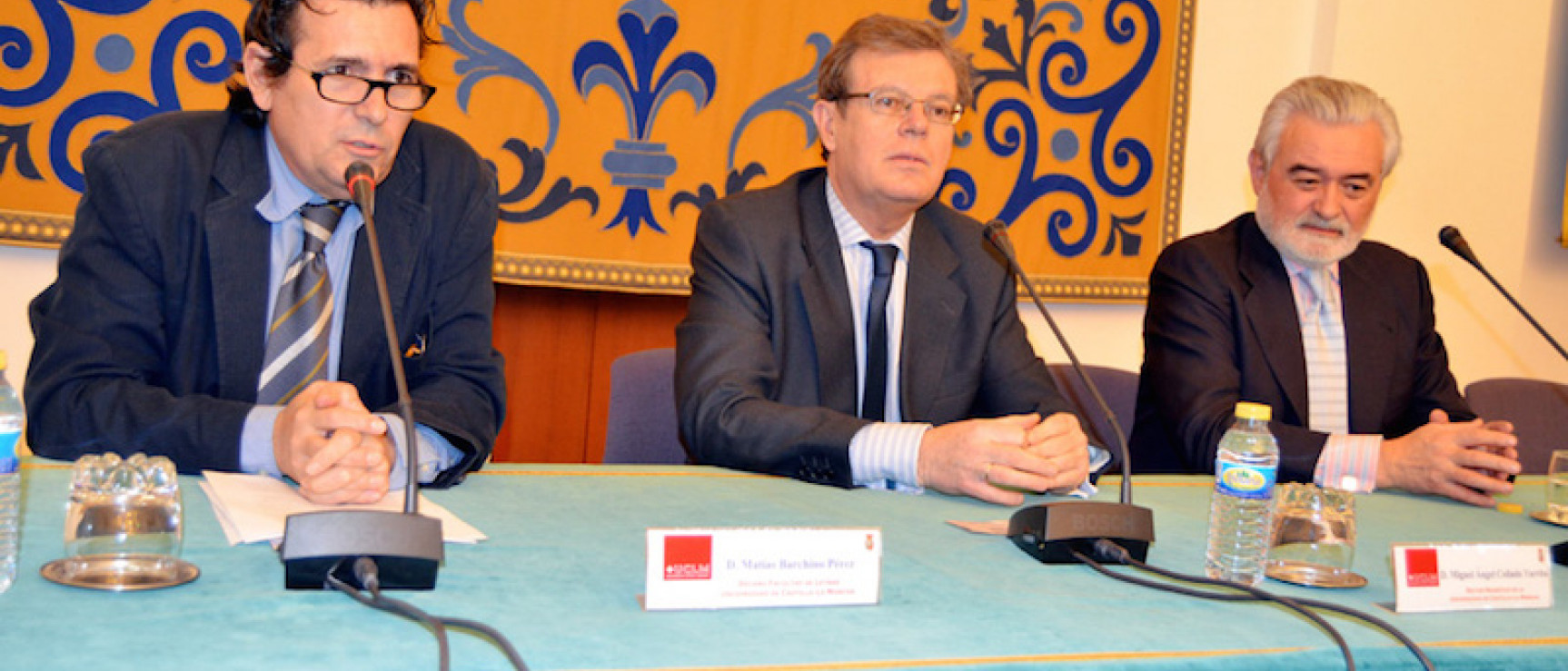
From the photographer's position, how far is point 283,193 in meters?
2.06

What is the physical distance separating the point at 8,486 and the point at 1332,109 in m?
2.52

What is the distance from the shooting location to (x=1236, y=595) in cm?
145

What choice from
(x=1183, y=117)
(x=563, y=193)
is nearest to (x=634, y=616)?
(x=563, y=193)

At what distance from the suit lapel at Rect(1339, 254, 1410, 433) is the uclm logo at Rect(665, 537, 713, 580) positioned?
1989mm

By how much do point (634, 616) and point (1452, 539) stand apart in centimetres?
127

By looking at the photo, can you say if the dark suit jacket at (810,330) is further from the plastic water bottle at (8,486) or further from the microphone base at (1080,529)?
the plastic water bottle at (8,486)

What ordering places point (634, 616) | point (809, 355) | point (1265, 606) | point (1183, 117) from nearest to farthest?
point (634, 616)
point (1265, 606)
point (809, 355)
point (1183, 117)

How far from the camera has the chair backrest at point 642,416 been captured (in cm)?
247

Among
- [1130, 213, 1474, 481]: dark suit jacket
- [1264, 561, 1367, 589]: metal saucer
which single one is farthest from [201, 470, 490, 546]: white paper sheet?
[1130, 213, 1474, 481]: dark suit jacket

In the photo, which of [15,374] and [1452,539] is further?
[15,374]

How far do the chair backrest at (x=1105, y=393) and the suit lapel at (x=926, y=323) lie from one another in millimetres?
367

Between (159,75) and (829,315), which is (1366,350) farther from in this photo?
(159,75)

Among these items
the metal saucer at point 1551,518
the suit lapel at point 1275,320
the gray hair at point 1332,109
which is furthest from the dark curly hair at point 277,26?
the metal saucer at point 1551,518

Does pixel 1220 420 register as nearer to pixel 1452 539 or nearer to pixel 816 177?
pixel 1452 539
